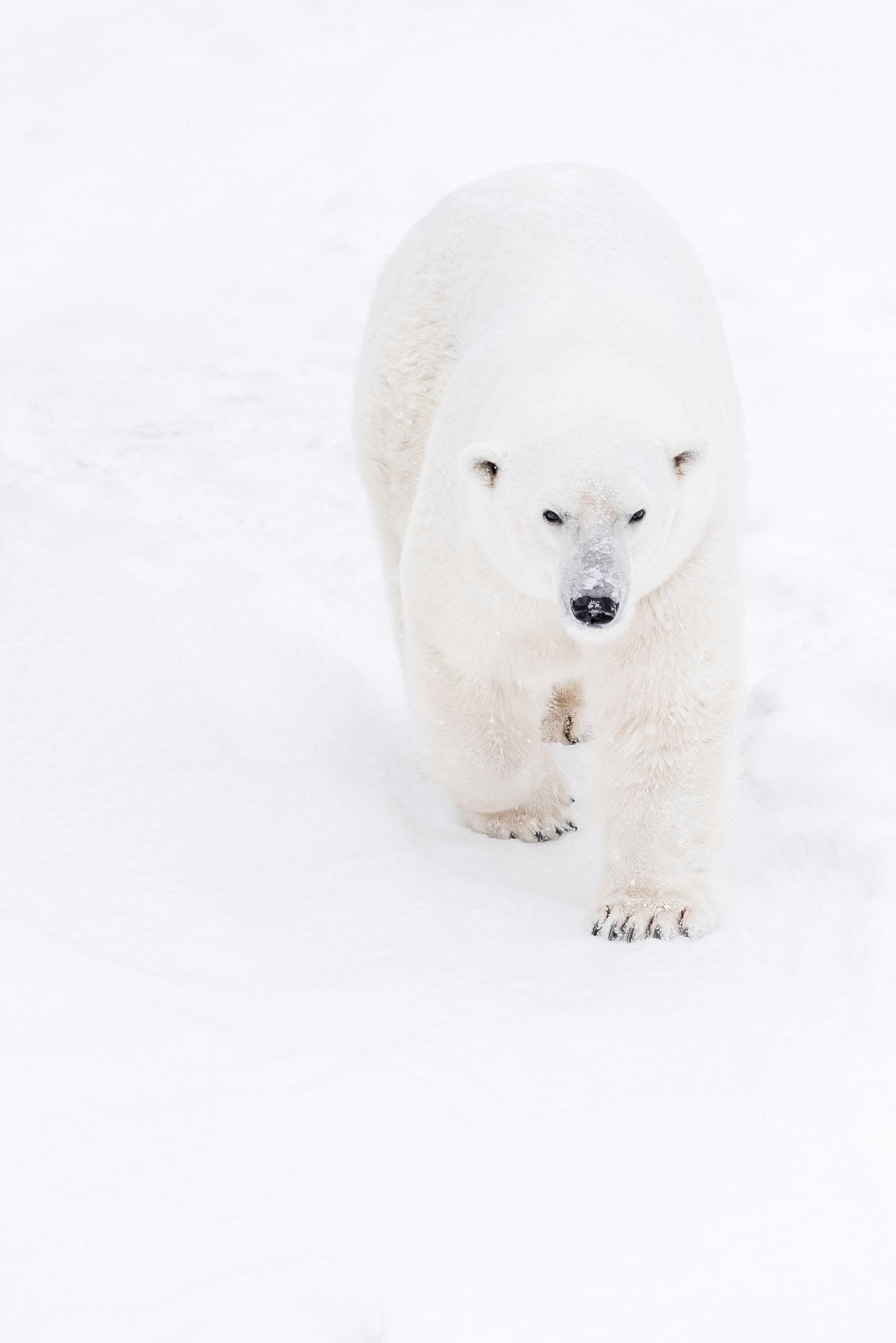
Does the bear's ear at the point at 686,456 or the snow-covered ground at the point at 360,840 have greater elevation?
the bear's ear at the point at 686,456

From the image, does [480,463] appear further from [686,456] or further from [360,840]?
[360,840]

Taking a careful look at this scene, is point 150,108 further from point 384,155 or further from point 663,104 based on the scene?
point 663,104

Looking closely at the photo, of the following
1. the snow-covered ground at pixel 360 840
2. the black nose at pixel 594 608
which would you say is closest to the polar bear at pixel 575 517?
the black nose at pixel 594 608

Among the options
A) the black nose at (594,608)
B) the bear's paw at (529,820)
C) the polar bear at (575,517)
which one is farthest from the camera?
the bear's paw at (529,820)

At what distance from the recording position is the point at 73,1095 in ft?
7.35

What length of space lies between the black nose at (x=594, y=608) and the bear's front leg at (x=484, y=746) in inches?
34.7

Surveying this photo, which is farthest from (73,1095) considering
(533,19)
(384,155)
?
(533,19)

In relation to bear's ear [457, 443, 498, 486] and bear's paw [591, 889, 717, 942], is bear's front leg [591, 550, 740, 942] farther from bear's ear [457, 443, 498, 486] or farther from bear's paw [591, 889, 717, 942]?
bear's ear [457, 443, 498, 486]

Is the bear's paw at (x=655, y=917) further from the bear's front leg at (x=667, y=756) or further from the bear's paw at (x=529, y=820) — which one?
the bear's paw at (x=529, y=820)

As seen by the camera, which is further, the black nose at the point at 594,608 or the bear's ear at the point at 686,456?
the bear's ear at the point at 686,456

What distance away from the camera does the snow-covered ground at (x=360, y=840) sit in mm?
2068

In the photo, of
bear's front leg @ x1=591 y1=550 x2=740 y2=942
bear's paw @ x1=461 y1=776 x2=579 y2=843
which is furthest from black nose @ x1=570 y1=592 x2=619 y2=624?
bear's paw @ x1=461 y1=776 x2=579 y2=843

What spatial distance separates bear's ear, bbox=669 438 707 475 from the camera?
2846 millimetres

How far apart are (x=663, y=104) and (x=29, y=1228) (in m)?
7.31
